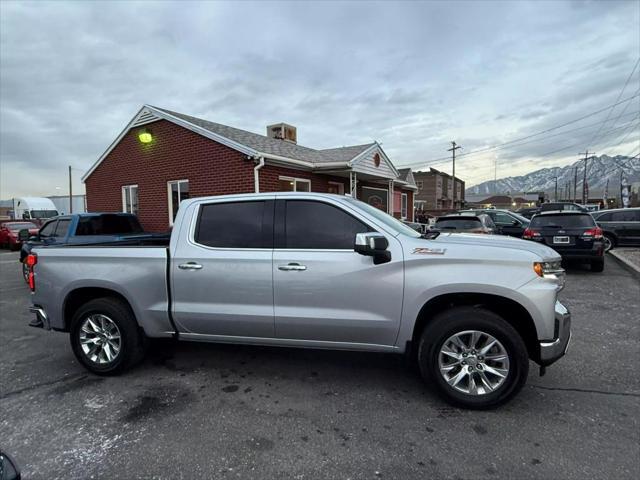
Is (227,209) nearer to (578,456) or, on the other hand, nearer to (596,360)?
(578,456)

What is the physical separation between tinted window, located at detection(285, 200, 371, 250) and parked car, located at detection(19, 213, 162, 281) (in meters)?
5.25

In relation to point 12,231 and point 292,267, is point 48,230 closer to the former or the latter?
point 292,267

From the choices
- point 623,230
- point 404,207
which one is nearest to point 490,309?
point 623,230

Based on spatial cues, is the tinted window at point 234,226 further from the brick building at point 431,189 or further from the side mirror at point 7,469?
the brick building at point 431,189

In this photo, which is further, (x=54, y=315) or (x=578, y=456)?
(x=54, y=315)

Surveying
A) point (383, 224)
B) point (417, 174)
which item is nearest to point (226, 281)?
point (383, 224)

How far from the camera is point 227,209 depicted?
12.2ft

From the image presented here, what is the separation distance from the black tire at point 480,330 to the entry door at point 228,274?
1416 mm

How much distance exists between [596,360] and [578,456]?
200 centimetres

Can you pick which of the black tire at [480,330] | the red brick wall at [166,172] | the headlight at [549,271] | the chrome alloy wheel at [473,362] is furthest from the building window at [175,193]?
the headlight at [549,271]

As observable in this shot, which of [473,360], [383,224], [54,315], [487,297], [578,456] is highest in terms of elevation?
[383,224]

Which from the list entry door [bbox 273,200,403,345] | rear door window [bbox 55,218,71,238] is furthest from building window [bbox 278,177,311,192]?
entry door [bbox 273,200,403,345]

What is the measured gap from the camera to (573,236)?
28.6ft

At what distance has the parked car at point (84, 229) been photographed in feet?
25.2
